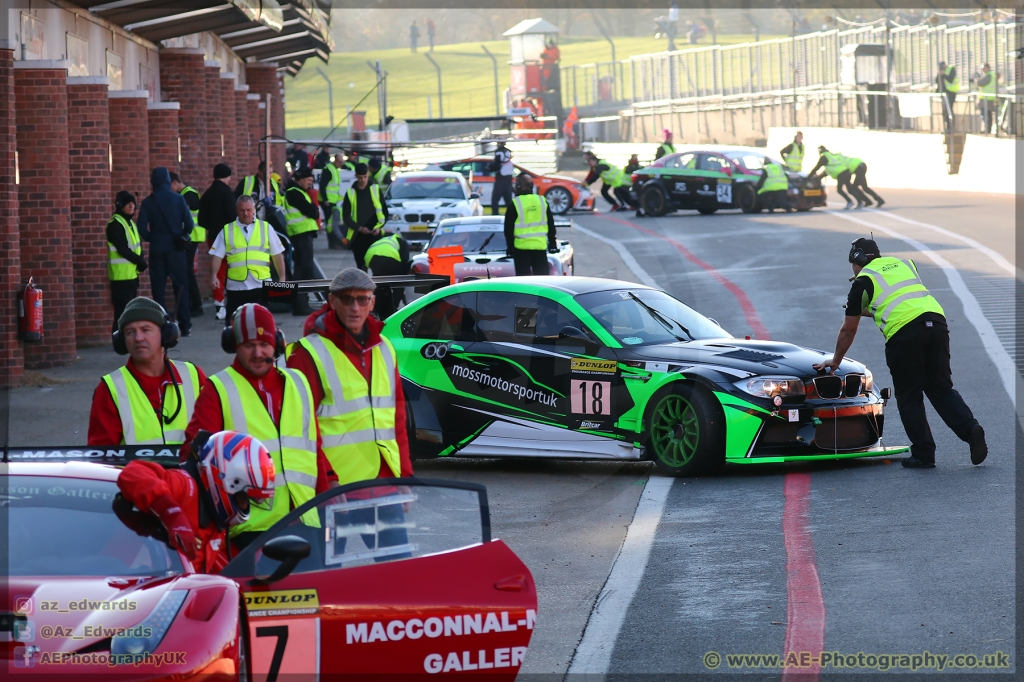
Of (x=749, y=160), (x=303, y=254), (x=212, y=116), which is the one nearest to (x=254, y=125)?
(x=212, y=116)

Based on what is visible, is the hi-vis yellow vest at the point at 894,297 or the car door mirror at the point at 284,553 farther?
the hi-vis yellow vest at the point at 894,297

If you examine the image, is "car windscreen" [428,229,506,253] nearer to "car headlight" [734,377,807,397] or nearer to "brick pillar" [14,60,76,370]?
"brick pillar" [14,60,76,370]

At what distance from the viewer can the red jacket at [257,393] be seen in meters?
5.60

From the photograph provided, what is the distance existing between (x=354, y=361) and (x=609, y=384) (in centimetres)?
420

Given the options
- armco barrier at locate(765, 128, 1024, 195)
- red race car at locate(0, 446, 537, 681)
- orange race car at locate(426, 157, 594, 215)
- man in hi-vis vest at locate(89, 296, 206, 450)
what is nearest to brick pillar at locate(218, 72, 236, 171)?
orange race car at locate(426, 157, 594, 215)

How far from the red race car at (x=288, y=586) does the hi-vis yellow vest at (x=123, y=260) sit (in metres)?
11.8

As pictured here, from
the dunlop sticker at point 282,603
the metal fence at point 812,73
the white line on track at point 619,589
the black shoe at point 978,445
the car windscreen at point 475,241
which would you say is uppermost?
the metal fence at point 812,73

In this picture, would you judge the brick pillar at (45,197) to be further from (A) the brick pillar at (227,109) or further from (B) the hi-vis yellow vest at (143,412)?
Result: (A) the brick pillar at (227,109)

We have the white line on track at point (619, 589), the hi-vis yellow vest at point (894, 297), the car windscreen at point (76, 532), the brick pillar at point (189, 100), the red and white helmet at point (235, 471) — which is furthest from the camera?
the brick pillar at point (189, 100)

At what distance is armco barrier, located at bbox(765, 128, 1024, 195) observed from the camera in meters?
34.7

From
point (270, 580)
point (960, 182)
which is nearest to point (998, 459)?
point (270, 580)

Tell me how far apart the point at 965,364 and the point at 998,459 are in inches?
165

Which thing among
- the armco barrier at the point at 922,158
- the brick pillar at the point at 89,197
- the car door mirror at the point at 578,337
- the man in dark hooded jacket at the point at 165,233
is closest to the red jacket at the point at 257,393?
the car door mirror at the point at 578,337

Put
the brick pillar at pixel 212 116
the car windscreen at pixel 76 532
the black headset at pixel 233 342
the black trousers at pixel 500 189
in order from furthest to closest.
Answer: the black trousers at pixel 500 189 → the brick pillar at pixel 212 116 → the black headset at pixel 233 342 → the car windscreen at pixel 76 532
